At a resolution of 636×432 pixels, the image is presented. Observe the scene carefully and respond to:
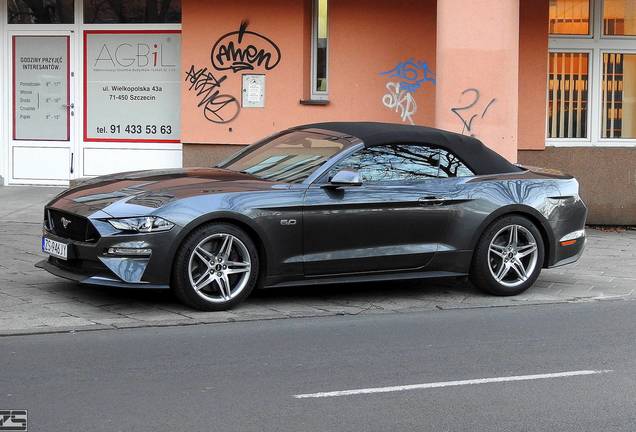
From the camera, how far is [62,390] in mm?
6117

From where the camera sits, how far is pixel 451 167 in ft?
31.1

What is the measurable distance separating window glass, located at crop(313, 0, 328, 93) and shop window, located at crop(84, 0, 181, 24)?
7.03 feet

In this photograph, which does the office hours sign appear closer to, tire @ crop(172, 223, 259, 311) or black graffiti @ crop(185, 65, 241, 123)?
black graffiti @ crop(185, 65, 241, 123)

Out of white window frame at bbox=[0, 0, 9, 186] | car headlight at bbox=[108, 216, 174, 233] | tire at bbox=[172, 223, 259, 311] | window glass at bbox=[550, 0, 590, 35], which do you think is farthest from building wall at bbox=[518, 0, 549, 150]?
car headlight at bbox=[108, 216, 174, 233]

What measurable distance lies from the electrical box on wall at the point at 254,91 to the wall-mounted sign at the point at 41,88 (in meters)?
2.94

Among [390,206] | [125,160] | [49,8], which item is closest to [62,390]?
[390,206]

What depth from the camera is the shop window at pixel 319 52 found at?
15.0 meters

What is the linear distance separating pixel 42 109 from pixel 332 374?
10663 mm

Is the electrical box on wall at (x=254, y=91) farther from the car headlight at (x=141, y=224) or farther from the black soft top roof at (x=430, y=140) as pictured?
the car headlight at (x=141, y=224)

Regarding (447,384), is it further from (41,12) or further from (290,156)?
(41,12)

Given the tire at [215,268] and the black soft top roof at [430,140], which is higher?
the black soft top roof at [430,140]

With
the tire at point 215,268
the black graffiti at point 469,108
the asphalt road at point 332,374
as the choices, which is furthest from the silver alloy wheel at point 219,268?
the black graffiti at point 469,108

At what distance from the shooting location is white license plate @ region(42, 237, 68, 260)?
8344 mm

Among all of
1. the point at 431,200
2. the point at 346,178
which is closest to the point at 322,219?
the point at 346,178
